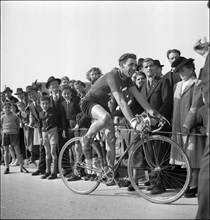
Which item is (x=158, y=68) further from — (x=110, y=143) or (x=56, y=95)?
(x=56, y=95)

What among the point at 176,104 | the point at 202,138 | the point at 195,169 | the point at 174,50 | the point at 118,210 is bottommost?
the point at 118,210

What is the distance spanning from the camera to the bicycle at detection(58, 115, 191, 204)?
5230mm

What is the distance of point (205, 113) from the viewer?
212 inches

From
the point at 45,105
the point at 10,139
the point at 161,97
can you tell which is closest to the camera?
the point at 161,97

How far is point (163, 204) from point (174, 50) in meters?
2.59

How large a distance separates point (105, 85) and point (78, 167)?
1444mm

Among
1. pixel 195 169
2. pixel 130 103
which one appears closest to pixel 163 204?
pixel 195 169

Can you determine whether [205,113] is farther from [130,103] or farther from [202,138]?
[130,103]

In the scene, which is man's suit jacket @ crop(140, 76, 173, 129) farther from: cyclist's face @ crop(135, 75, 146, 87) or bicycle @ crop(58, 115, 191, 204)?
cyclist's face @ crop(135, 75, 146, 87)

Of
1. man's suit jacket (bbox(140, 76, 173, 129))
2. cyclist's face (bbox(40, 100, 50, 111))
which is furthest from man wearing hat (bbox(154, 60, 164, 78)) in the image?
cyclist's face (bbox(40, 100, 50, 111))

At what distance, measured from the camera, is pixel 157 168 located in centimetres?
534

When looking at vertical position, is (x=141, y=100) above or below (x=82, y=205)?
above

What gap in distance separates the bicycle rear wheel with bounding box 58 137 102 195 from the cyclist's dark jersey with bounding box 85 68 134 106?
73 centimetres

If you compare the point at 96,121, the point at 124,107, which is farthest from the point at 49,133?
the point at 124,107
